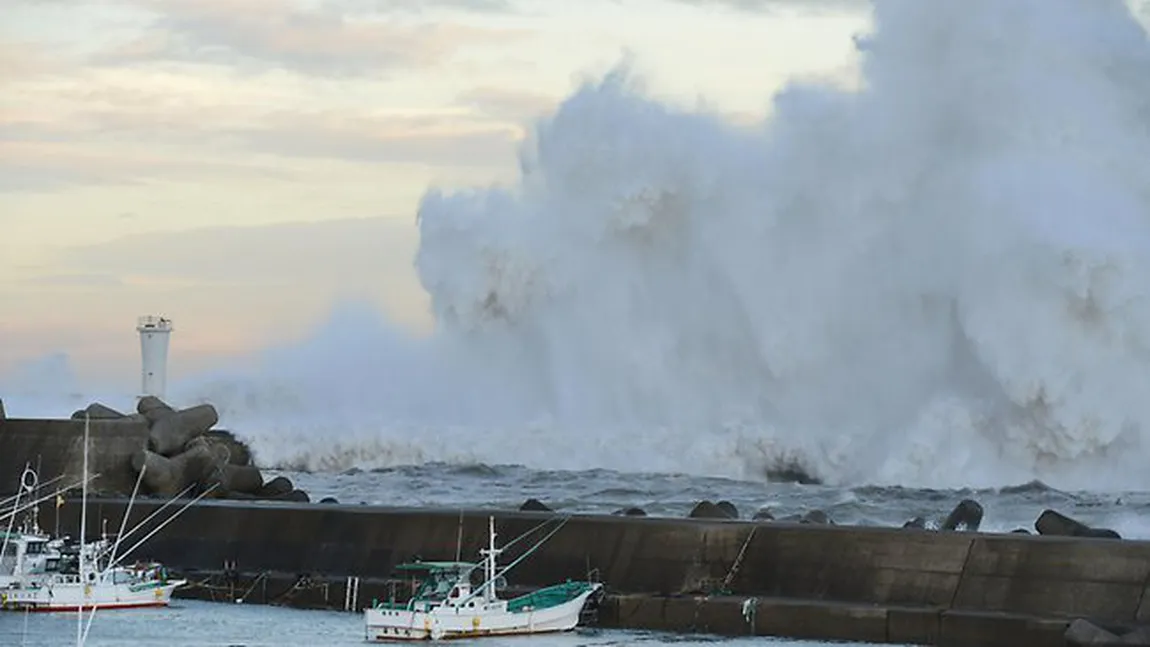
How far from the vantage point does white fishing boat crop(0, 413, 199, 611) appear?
23.1 meters

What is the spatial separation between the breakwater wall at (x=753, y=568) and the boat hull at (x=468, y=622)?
1.70 ft

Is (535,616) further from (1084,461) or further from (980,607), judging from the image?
(1084,461)

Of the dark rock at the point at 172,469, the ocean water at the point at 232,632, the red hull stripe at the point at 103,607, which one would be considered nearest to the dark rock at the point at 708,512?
the ocean water at the point at 232,632

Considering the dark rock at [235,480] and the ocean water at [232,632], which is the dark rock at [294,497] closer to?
the dark rock at [235,480]

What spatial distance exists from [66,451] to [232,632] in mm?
8091

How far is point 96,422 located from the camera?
2858 cm

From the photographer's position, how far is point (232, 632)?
2072 cm

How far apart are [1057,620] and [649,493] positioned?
19.6 metres

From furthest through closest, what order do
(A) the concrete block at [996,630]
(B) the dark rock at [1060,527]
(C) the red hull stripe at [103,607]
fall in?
(C) the red hull stripe at [103,607], (B) the dark rock at [1060,527], (A) the concrete block at [996,630]

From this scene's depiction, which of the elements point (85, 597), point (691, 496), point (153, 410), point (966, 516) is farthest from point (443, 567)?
point (691, 496)

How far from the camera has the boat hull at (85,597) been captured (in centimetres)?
2306

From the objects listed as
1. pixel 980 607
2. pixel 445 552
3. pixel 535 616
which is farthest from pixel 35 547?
pixel 980 607

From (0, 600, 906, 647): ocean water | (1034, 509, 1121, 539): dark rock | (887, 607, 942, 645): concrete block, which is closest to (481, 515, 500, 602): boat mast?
(0, 600, 906, 647): ocean water

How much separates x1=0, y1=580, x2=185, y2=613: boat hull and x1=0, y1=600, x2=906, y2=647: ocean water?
0.14m
